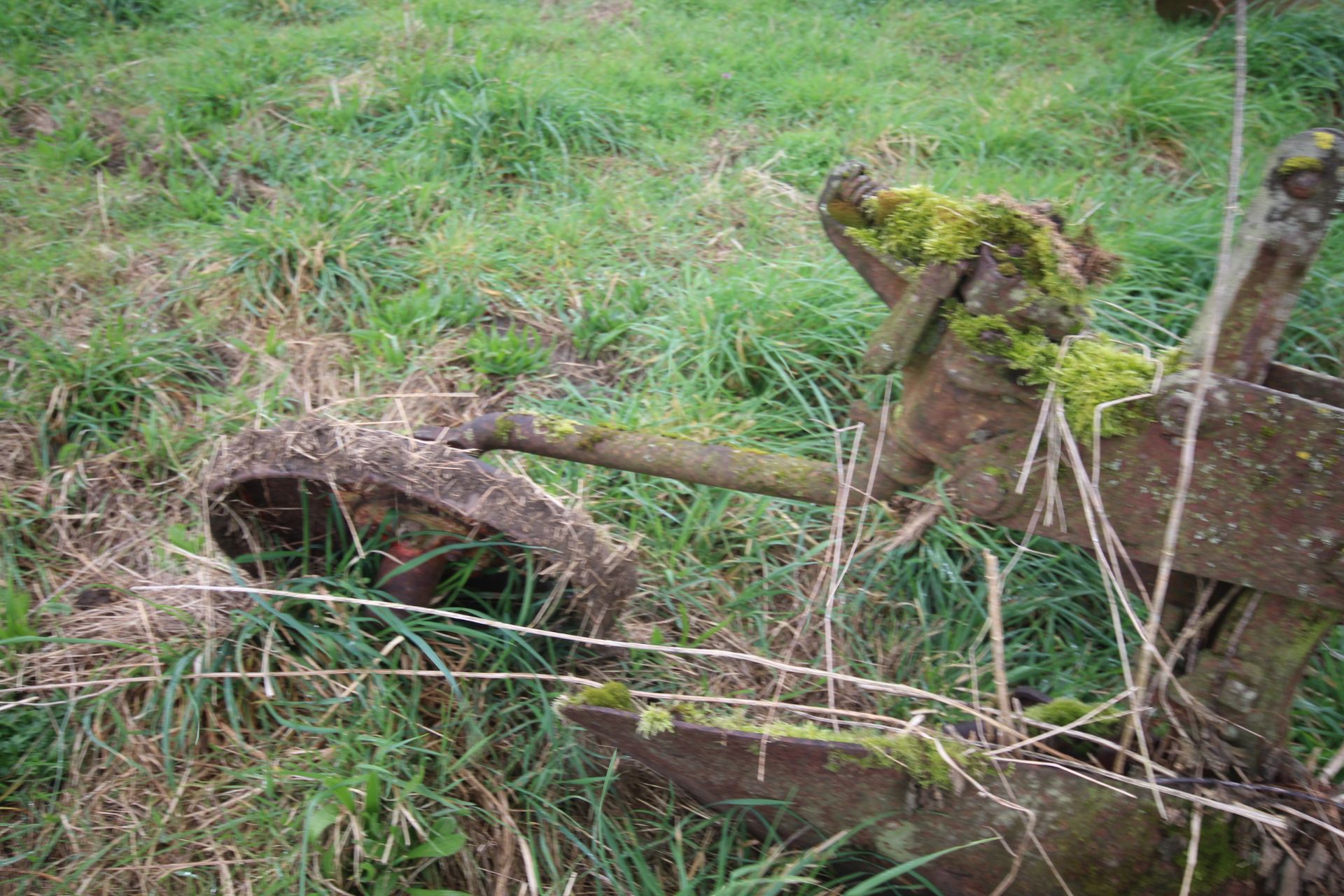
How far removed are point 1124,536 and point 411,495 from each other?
1.63 metres

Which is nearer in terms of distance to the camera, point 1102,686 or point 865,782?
point 865,782

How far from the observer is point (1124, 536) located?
5.74 ft

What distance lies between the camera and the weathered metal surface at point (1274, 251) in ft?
4.77

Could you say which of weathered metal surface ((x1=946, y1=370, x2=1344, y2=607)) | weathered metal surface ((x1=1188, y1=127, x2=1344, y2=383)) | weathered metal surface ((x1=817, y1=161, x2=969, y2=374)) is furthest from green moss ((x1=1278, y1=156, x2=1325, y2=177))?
weathered metal surface ((x1=817, y1=161, x2=969, y2=374))

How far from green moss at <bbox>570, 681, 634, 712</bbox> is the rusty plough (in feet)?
0.07

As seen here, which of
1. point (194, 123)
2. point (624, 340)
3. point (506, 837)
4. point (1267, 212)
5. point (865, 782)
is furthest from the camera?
point (194, 123)

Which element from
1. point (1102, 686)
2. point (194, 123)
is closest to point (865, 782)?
point (1102, 686)

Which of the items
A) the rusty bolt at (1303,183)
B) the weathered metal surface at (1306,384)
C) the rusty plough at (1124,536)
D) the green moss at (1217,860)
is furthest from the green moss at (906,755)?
the rusty bolt at (1303,183)

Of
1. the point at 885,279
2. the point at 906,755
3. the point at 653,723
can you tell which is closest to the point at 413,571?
the point at 653,723

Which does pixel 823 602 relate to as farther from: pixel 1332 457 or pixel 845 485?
pixel 1332 457

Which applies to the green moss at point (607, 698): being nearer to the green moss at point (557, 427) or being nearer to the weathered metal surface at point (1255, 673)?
the green moss at point (557, 427)

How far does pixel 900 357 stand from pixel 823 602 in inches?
38.6

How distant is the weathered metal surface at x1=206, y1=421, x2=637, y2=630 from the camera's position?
6.75 ft

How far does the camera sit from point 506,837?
2033mm
